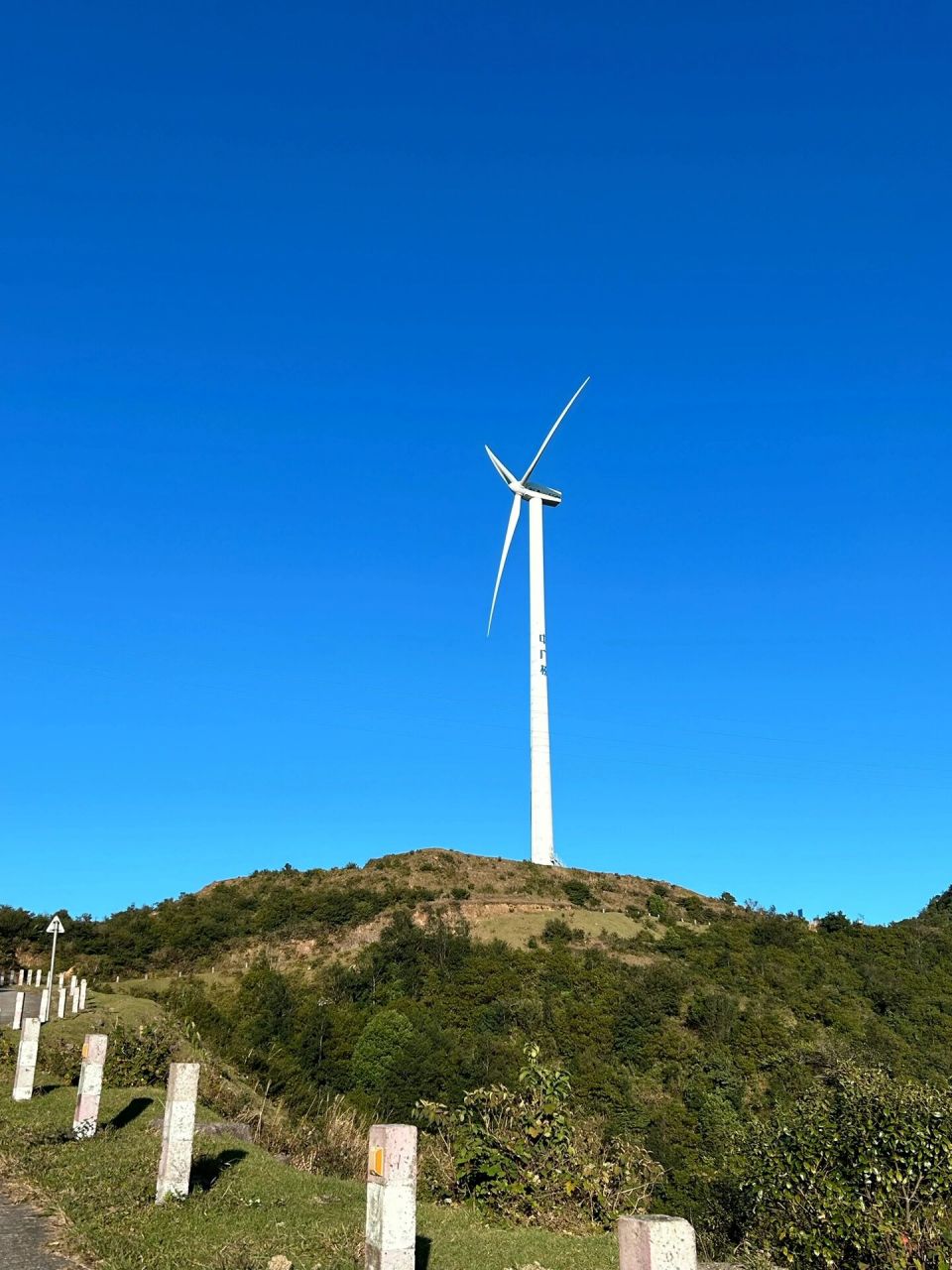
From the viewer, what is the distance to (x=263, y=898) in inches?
3930

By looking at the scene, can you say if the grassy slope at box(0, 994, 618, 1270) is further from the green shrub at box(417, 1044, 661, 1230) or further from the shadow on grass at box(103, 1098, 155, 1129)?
the green shrub at box(417, 1044, 661, 1230)

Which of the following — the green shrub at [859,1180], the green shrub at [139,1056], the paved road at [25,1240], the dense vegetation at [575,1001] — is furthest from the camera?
the dense vegetation at [575,1001]

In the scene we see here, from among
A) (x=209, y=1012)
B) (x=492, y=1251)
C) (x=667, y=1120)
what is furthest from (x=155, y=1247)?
(x=667, y=1120)

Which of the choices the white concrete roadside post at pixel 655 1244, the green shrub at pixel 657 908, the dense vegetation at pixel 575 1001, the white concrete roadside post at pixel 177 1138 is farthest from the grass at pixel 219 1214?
the green shrub at pixel 657 908

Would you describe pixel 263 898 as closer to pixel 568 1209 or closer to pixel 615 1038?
pixel 615 1038

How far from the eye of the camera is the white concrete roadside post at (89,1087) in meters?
14.1

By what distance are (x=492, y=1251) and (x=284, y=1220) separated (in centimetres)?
239

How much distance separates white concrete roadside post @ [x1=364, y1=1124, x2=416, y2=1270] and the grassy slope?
99 centimetres

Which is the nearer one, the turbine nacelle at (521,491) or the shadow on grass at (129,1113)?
the shadow on grass at (129,1113)

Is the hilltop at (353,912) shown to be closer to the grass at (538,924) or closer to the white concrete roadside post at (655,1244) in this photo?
the grass at (538,924)

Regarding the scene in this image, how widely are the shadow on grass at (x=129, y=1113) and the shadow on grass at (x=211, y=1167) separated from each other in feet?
8.36

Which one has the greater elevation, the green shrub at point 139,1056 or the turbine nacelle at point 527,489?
the turbine nacelle at point 527,489

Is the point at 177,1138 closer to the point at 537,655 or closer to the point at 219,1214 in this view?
the point at 219,1214

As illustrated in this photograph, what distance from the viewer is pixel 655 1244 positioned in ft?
17.2
